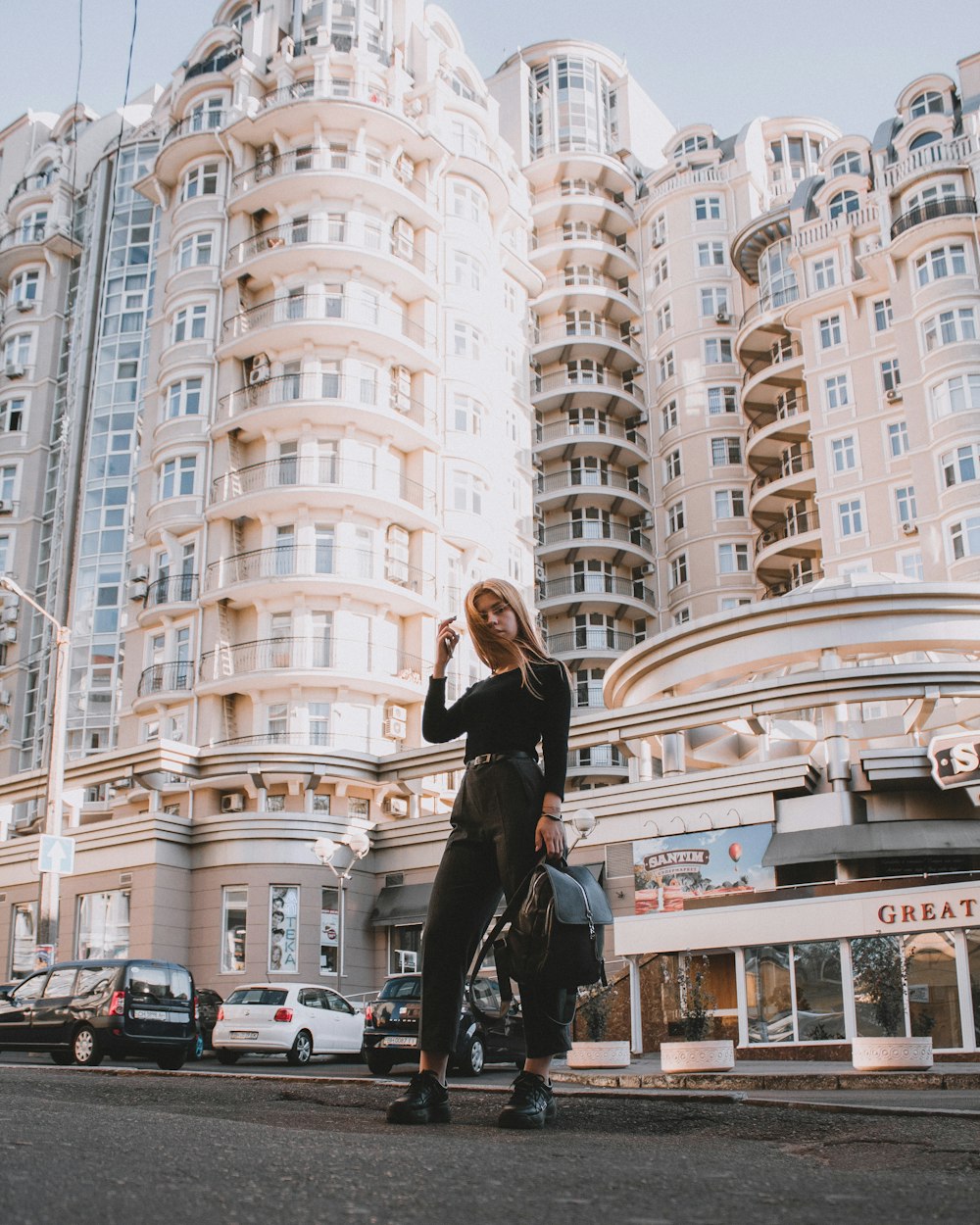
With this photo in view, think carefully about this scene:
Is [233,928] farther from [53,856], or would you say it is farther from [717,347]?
[717,347]

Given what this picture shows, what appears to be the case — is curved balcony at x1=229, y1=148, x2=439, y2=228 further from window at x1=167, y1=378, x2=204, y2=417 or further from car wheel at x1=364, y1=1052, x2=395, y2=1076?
car wheel at x1=364, y1=1052, x2=395, y2=1076

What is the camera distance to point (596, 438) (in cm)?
5694

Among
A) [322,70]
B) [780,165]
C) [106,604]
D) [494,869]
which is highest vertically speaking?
[780,165]

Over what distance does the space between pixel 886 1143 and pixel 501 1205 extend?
2.12 meters

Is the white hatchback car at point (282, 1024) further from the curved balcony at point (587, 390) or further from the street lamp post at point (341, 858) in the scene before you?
the curved balcony at point (587, 390)

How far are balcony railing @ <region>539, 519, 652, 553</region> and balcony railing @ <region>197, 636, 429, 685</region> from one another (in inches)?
674

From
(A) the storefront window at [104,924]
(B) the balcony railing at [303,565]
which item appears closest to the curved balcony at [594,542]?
(B) the balcony railing at [303,565]

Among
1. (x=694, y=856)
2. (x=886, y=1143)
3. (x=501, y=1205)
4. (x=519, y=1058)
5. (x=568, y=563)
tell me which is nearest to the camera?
(x=501, y=1205)

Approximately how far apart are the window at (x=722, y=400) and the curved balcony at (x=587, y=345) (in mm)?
4700

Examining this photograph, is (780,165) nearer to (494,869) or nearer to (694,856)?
(694,856)

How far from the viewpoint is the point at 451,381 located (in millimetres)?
47094

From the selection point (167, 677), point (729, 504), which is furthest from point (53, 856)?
point (729, 504)

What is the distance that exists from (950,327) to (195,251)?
26067mm

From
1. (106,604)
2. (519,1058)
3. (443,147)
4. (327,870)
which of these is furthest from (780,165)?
(519,1058)
